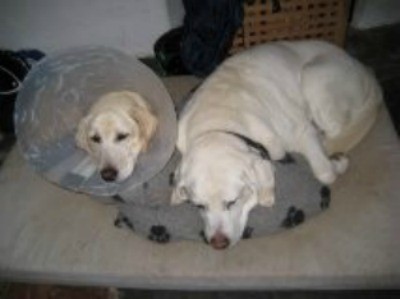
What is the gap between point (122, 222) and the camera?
2.22 metres

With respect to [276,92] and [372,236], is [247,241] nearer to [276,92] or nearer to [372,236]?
[372,236]

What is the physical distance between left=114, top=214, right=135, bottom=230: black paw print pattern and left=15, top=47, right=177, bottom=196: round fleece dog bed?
116mm

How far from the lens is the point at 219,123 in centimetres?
199

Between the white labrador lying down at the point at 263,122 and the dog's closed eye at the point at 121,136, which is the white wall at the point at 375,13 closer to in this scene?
the white labrador lying down at the point at 263,122

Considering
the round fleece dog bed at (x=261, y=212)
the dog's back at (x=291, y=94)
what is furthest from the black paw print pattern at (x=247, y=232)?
the dog's back at (x=291, y=94)

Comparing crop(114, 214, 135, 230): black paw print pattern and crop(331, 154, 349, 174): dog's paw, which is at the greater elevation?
crop(331, 154, 349, 174): dog's paw

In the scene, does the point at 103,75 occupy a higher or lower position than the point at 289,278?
higher

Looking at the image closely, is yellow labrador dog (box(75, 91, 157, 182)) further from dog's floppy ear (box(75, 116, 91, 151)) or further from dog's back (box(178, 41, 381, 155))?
dog's back (box(178, 41, 381, 155))

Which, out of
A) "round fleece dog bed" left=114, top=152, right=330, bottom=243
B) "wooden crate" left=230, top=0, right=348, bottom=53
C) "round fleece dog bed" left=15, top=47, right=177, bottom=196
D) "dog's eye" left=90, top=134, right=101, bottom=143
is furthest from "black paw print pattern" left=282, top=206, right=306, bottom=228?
"wooden crate" left=230, top=0, right=348, bottom=53

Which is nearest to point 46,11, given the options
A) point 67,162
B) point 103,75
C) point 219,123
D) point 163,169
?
point 103,75

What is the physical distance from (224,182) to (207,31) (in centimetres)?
133

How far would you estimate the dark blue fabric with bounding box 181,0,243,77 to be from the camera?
2.77 metres

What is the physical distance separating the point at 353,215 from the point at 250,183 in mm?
551

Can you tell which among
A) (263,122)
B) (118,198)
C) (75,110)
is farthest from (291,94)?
(75,110)
